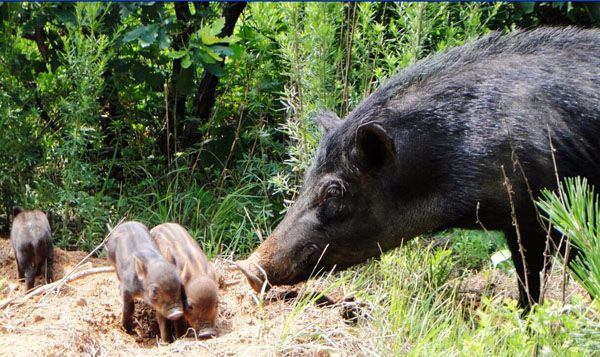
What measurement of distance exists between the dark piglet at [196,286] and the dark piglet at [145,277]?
3.1 inches

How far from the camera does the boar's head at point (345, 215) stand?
5488 millimetres

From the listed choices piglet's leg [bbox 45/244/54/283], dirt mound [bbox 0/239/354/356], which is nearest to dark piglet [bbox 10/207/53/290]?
piglet's leg [bbox 45/244/54/283]

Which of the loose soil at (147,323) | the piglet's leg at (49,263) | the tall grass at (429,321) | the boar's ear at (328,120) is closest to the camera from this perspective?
the tall grass at (429,321)

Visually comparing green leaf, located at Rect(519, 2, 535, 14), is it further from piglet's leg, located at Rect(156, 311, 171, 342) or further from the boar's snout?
piglet's leg, located at Rect(156, 311, 171, 342)

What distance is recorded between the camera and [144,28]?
7.07 m

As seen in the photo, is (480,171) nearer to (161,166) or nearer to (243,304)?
(243,304)

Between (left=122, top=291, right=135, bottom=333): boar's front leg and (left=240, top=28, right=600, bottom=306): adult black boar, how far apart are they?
68 cm

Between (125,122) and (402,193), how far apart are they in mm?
3302

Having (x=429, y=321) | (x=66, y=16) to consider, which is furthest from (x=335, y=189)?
(x=66, y=16)

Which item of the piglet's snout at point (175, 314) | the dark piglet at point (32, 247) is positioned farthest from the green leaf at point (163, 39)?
the piglet's snout at point (175, 314)

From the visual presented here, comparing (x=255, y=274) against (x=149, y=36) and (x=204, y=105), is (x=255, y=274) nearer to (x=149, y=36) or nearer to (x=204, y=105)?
(x=149, y=36)

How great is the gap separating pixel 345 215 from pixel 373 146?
18.5 inches

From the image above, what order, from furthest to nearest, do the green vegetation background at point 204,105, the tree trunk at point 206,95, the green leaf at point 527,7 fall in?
the tree trunk at point 206,95, the green leaf at point 527,7, the green vegetation background at point 204,105

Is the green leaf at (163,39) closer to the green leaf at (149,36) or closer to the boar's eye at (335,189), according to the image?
the green leaf at (149,36)
